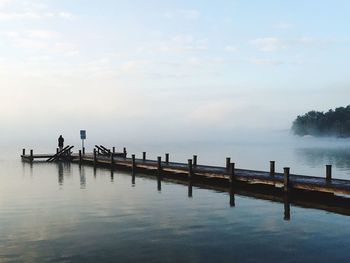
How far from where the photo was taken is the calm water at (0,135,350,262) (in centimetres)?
1395

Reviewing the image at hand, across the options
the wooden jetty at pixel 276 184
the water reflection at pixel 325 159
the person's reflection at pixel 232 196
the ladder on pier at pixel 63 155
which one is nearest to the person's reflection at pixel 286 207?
the wooden jetty at pixel 276 184

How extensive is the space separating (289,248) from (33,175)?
33142 millimetres

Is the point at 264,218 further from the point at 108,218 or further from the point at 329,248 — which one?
the point at 108,218

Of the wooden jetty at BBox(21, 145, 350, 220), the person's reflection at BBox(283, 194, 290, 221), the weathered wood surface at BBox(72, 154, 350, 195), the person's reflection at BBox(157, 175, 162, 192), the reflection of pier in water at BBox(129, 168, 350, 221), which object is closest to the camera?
the person's reflection at BBox(283, 194, 290, 221)

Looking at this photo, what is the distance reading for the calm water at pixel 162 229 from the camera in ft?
45.8

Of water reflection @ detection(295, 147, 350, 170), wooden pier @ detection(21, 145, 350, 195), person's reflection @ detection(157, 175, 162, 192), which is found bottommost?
water reflection @ detection(295, 147, 350, 170)

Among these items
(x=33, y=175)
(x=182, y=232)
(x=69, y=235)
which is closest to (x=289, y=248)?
(x=182, y=232)

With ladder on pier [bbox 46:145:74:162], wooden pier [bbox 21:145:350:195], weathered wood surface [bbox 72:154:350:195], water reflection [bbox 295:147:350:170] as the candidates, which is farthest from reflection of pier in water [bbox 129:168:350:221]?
water reflection [bbox 295:147:350:170]

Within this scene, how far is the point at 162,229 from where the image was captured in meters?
Answer: 17.7

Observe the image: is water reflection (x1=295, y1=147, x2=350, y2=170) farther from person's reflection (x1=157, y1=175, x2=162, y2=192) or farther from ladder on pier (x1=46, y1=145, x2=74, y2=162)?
ladder on pier (x1=46, y1=145, x2=74, y2=162)

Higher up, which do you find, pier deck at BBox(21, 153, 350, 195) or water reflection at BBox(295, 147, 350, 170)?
pier deck at BBox(21, 153, 350, 195)

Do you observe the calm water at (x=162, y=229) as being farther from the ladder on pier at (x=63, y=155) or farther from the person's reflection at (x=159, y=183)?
the ladder on pier at (x=63, y=155)

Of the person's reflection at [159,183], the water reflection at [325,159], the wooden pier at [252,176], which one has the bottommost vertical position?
the water reflection at [325,159]

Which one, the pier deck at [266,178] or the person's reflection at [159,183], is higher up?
the pier deck at [266,178]
